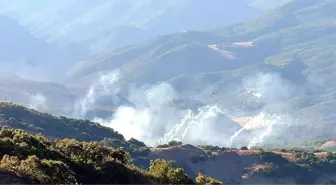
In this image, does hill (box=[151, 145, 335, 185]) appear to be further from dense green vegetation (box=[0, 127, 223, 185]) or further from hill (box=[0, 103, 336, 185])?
dense green vegetation (box=[0, 127, 223, 185])

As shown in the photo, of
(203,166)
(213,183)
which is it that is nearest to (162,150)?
(203,166)

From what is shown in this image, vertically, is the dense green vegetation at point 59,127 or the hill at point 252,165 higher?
the dense green vegetation at point 59,127

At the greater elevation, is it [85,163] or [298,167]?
[298,167]

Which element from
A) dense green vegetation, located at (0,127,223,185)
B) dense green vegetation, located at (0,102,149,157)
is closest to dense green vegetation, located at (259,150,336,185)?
dense green vegetation, located at (0,102,149,157)

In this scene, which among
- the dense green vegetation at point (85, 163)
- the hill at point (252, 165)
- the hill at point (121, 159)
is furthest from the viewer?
the hill at point (252, 165)

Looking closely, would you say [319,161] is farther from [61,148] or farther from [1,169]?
[1,169]

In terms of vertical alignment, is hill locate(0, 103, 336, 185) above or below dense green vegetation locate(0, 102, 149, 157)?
below

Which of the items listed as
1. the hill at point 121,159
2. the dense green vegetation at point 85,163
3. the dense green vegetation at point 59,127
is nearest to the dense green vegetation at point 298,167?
the hill at point 121,159

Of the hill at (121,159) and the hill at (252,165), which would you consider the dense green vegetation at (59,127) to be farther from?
the hill at (252,165)

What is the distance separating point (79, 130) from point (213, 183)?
339ft

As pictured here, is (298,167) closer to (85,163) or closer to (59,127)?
(59,127)

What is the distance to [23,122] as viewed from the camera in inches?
4904

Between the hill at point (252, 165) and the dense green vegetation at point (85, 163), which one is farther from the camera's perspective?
the hill at point (252, 165)

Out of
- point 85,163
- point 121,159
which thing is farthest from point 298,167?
point 85,163
